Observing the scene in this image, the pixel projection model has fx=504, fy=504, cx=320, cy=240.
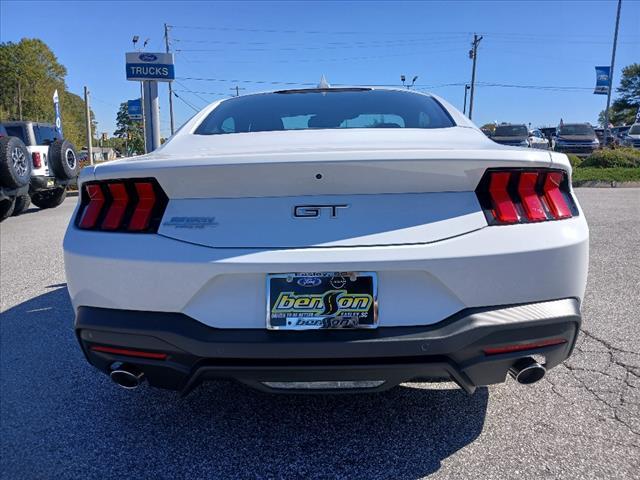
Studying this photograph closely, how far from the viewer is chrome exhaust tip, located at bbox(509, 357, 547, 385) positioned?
6.23 ft

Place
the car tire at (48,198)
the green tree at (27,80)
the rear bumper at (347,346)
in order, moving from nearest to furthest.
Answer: the rear bumper at (347,346)
the car tire at (48,198)
the green tree at (27,80)

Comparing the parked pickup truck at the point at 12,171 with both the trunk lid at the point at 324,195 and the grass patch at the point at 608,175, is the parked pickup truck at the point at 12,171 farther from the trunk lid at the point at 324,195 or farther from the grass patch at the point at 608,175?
the grass patch at the point at 608,175

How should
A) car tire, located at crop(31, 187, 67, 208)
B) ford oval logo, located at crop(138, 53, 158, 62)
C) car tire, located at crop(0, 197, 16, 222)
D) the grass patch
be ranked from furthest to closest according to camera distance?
the grass patch < ford oval logo, located at crop(138, 53, 158, 62) < car tire, located at crop(31, 187, 67, 208) < car tire, located at crop(0, 197, 16, 222)

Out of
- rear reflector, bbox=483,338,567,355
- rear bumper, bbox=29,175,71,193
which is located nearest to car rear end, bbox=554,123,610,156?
rear bumper, bbox=29,175,71,193

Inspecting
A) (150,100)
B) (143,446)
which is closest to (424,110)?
(143,446)

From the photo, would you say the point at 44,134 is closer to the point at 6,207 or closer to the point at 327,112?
the point at 6,207

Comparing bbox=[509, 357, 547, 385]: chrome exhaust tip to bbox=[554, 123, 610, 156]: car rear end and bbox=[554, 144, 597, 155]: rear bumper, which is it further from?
bbox=[554, 144, 597, 155]: rear bumper

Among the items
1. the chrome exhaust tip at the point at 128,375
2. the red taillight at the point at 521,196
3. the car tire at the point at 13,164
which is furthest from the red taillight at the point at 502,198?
the car tire at the point at 13,164

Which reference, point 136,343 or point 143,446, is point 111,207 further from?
point 143,446

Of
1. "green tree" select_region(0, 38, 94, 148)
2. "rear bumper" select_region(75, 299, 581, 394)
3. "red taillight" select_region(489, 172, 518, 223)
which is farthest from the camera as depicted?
"green tree" select_region(0, 38, 94, 148)

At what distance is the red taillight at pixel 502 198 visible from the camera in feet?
6.14

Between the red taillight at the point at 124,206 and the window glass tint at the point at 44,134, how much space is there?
10.1 metres

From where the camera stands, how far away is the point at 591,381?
2701 millimetres

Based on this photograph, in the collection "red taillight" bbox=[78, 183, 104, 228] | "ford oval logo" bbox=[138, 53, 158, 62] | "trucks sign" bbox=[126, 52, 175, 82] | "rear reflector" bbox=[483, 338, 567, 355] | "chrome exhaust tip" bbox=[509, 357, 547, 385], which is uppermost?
"ford oval logo" bbox=[138, 53, 158, 62]
